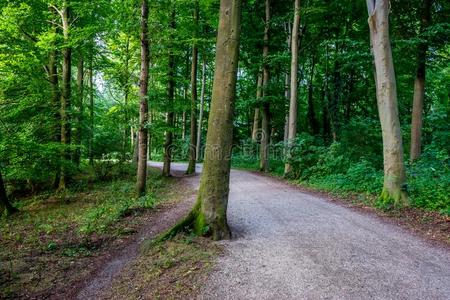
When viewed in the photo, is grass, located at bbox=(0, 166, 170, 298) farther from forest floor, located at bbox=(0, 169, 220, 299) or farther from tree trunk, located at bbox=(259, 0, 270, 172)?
tree trunk, located at bbox=(259, 0, 270, 172)

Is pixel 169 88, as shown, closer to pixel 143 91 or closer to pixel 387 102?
pixel 143 91

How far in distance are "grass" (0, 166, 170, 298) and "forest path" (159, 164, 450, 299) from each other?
2.76 meters

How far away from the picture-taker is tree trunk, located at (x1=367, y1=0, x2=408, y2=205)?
8281mm

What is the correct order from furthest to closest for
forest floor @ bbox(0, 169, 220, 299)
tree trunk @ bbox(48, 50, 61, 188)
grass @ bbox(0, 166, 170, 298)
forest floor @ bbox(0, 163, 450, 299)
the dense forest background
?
tree trunk @ bbox(48, 50, 61, 188), the dense forest background, grass @ bbox(0, 166, 170, 298), forest floor @ bbox(0, 169, 220, 299), forest floor @ bbox(0, 163, 450, 299)

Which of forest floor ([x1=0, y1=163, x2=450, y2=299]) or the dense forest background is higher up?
the dense forest background

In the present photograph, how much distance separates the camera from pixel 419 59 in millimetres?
12555

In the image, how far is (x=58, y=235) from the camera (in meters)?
7.43

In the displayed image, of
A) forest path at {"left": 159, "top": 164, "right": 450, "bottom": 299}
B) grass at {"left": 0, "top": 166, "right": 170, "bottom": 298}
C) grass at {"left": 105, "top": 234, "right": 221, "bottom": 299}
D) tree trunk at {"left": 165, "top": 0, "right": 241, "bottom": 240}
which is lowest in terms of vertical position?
grass at {"left": 0, "top": 166, "right": 170, "bottom": 298}

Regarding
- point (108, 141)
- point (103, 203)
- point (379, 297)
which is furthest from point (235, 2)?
point (108, 141)

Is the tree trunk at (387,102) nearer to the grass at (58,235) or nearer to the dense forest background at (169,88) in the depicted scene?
the dense forest background at (169,88)

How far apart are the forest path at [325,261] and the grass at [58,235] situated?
9.06 feet

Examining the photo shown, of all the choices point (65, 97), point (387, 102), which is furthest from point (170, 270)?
point (65, 97)

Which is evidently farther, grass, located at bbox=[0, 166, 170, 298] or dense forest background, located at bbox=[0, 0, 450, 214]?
dense forest background, located at bbox=[0, 0, 450, 214]

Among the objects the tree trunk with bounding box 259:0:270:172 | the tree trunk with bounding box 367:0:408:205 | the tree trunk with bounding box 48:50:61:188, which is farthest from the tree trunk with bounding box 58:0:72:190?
the tree trunk with bounding box 367:0:408:205
